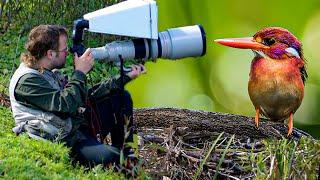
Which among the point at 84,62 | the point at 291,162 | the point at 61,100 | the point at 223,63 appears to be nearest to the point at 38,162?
the point at 61,100

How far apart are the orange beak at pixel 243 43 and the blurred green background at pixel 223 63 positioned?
37cm

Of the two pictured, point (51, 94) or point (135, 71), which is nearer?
point (51, 94)

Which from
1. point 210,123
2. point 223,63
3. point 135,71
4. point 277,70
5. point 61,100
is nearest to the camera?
point 61,100

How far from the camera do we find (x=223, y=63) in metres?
6.46

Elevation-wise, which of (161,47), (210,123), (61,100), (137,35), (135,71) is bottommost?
(210,123)

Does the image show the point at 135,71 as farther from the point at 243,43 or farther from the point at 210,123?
the point at 210,123

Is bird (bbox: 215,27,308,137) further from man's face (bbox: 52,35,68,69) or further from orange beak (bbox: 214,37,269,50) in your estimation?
man's face (bbox: 52,35,68,69)

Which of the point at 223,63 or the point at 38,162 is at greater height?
the point at 223,63

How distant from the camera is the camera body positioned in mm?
5078

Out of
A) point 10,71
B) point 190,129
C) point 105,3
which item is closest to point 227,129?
point 190,129

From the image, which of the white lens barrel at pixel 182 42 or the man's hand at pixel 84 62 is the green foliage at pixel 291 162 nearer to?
the white lens barrel at pixel 182 42

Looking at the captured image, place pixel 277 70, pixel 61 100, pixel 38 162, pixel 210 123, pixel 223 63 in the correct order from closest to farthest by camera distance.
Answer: pixel 38 162, pixel 61 100, pixel 277 70, pixel 210 123, pixel 223 63

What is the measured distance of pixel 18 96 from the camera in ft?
17.1

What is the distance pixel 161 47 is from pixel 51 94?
693 mm
